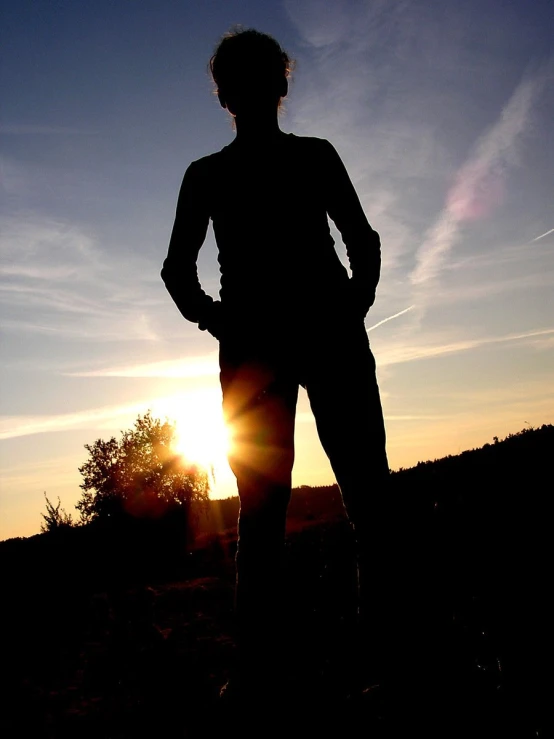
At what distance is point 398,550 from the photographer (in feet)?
7.77

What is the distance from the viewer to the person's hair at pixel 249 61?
2.66m

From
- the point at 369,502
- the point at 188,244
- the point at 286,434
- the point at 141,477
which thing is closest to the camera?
the point at 369,502

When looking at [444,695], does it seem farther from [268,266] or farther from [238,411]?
[268,266]

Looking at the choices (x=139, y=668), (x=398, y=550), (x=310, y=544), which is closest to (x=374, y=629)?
(x=398, y=550)

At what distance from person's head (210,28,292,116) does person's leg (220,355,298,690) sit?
1443 millimetres

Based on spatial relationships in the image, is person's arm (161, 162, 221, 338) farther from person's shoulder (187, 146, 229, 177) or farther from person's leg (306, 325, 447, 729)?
person's leg (306, 325, 447, 729)

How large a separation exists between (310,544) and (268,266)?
6.21 metres

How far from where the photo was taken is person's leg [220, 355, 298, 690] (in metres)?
2.42

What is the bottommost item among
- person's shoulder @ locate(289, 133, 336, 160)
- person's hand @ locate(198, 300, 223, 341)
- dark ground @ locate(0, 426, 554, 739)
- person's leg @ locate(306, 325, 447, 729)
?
dark ground @ locate(0, 426, 554, 739)

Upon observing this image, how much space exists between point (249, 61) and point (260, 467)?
7.01 feet

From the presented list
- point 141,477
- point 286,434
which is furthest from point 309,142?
point 141,477

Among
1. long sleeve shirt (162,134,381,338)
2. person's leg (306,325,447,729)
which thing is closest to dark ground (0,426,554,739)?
person's leg (306,325,447,729)

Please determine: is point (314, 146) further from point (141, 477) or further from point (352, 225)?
point (141, 477)

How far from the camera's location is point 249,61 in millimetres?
2654
